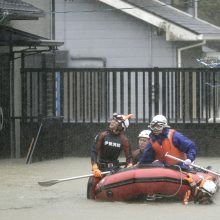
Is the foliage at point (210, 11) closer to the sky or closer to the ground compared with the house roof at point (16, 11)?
closer to the sky

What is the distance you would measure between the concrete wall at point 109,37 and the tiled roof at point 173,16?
0.62 meters

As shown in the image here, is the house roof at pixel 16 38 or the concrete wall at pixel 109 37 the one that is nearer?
the house roof at pixel 16 38

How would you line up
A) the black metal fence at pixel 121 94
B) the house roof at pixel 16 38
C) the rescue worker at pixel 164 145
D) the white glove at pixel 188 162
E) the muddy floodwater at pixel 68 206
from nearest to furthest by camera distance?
the muddy floodwater at pixel 68 206
the white glove at pixel 188 162
the rescue worker at pixel 164 145
the house roof at pixel 16 38
the black metal fence at pixel 121 94

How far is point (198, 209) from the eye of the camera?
12703 mm

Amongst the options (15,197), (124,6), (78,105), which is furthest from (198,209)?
(124,6)

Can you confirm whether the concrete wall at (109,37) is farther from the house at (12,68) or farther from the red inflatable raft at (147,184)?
the red inflatable raft at (147,184)

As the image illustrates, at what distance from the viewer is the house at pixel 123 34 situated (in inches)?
1046

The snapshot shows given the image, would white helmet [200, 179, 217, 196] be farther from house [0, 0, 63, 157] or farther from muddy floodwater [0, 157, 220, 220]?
house [0, 0, 63, 157]

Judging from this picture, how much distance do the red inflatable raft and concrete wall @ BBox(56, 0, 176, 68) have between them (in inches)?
542

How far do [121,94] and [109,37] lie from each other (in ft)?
18.0

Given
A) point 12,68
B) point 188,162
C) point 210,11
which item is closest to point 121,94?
point 12,68

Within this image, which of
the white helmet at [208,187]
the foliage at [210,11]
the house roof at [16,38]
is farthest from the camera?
A: the foliage at [210,11]

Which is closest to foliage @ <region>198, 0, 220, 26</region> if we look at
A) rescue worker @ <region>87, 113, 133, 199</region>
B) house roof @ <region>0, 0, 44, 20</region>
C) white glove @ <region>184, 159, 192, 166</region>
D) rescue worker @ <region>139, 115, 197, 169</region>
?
house roof @ <region>0, 0, 44, 20</region>

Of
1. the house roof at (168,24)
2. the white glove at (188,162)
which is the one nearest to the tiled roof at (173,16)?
the house roof at (168,24)
